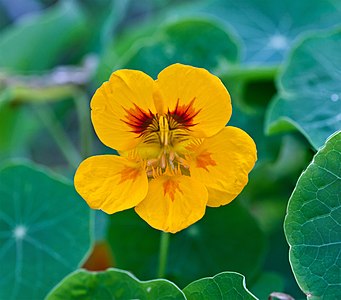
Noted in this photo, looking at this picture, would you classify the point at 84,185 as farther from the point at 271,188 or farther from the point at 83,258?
the point at 271,188

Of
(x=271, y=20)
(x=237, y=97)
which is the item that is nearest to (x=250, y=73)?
(x=237, y=97)

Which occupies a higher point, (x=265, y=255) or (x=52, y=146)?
(x=52, y=146)

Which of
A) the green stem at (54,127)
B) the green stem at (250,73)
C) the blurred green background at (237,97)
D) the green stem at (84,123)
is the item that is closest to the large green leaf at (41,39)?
the blurred green background at (237,97)

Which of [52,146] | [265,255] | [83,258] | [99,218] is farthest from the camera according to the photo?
[52,146]

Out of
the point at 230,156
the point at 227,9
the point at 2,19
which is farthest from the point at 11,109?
the point at 2,19

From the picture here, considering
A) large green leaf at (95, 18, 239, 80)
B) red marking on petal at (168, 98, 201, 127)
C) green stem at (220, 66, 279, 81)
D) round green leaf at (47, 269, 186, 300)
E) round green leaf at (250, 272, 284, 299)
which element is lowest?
round green leaf at (250, 272, 284, 299)

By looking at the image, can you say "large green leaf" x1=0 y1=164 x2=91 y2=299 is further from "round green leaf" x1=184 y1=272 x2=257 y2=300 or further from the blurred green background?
"round green leaf" x1=184 y1=272 x2=257 y2=300

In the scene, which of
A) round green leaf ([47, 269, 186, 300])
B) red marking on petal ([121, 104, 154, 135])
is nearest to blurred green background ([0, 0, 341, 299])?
round green leaf ([47, 269, 186, 300])
